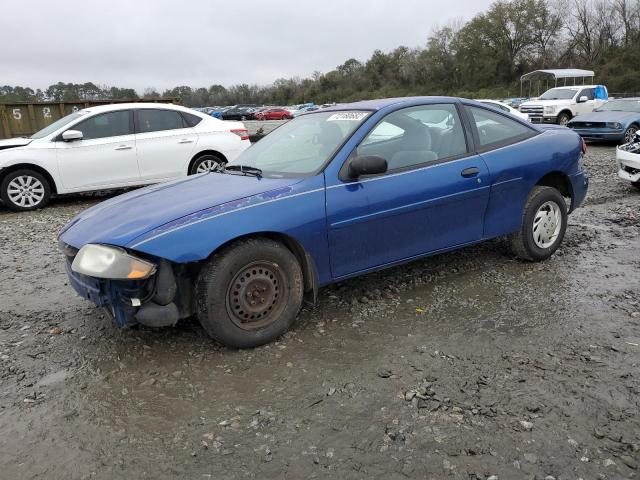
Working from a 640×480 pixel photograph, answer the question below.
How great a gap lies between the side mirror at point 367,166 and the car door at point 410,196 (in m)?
0.09

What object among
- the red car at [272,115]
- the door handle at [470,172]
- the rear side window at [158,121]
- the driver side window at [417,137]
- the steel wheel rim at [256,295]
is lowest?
the steel wheel rim at [256,295]

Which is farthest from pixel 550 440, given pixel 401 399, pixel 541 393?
pixel 401 399

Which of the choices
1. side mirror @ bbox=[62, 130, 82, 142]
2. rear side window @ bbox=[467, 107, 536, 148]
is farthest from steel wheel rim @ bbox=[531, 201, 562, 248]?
side mirror @ bbox=[62, 130, 82, 142]

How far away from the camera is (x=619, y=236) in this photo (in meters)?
5.83

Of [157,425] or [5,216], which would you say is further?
[5,216]

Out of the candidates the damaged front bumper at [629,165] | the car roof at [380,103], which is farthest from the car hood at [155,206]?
the damaged front bumper at [629,165]

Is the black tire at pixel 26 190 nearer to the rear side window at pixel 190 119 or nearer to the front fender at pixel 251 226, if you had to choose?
the rear side window at pixel 190 119

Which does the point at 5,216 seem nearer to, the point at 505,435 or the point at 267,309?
the point at 267,309

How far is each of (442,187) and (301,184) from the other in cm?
119

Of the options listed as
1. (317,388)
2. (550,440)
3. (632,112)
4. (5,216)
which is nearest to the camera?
(550,440)

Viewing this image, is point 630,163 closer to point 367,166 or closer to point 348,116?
point 348,116

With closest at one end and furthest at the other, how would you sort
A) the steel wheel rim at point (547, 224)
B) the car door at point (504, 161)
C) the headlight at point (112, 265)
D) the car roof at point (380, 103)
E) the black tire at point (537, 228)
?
the headlight at point (112, 265)
the car roof at point (380, 103)
the car door at point (504, 161)
the black tire at point (537, 228)
the steel wheel rim at point (547, 224)

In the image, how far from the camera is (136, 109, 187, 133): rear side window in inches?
344

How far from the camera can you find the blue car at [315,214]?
3.18 metres
